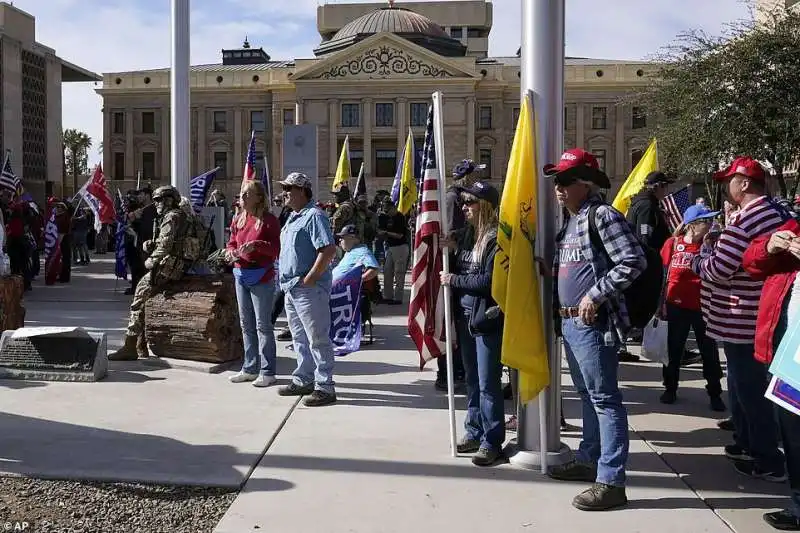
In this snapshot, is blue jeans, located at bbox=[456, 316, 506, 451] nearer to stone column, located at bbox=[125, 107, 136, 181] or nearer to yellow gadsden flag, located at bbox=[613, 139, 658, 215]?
yellow gadsden flag, located at bbox=[613, 139, 658, 215]

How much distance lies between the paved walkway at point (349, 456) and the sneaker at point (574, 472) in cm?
7

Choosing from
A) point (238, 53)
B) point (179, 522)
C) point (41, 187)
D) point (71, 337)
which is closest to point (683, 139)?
point (71, 337)

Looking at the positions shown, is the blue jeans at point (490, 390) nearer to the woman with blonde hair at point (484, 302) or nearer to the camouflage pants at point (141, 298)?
the woman with blonde hair at point (484, 302)

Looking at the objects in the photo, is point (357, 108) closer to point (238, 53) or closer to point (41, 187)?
point (238, 53)

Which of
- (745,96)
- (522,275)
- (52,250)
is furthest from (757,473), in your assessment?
(745,96)

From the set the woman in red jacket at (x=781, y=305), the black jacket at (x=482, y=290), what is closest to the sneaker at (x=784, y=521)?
the woman in red jacket at (x=781, y=305)

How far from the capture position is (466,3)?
285 feet

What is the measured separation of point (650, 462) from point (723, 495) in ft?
2.13

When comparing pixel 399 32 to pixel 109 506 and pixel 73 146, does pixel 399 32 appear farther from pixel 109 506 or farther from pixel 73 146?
pixel 109 506

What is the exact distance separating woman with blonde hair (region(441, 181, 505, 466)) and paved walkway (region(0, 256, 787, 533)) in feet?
0.87

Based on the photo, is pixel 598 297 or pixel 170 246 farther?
pixel 170 246

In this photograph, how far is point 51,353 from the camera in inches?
297

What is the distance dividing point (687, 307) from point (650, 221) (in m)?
1.79

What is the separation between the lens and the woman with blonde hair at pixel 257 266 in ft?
23.3
